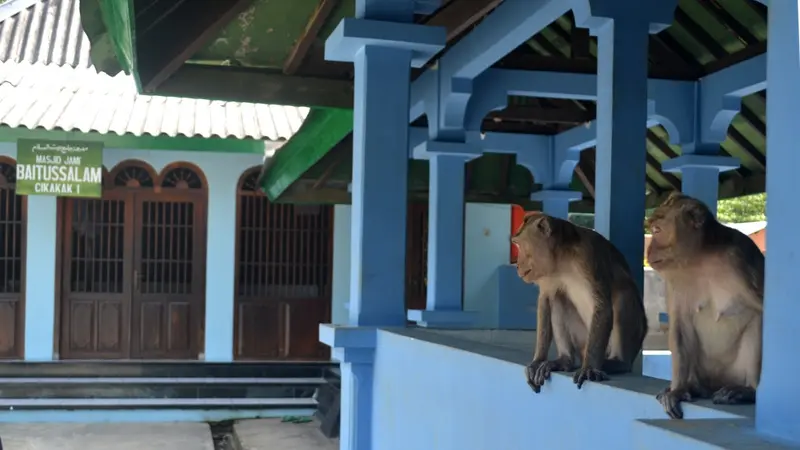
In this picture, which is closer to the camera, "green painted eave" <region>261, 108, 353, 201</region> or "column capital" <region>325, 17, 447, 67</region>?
"column capital" <region>325, 17, 447, 67</region>

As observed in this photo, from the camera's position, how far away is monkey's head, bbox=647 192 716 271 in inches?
75.9

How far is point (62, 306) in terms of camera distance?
33.2 ft

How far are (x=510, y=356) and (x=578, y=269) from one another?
1.73 ft

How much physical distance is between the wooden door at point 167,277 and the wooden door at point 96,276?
0.39ft

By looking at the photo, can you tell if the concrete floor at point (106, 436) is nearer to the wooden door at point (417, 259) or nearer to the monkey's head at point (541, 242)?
the wooden door at point (417, 259)

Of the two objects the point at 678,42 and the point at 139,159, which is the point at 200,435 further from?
the point at 678,42

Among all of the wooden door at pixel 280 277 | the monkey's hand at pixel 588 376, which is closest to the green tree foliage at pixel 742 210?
the wooden door at pixel 280 277

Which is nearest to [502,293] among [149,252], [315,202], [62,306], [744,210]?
[315,202]

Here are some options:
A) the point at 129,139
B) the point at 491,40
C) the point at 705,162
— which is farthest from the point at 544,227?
the point at 129,139

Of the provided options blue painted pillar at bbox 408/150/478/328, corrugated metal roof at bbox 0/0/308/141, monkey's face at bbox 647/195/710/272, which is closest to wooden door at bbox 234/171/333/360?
corrugated metal roof at bbox 0/0/308/141

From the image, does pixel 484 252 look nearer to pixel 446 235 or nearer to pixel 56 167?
pixel 446 235

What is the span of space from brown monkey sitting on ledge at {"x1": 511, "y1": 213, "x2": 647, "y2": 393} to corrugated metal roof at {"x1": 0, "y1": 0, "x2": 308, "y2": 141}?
6.99 m

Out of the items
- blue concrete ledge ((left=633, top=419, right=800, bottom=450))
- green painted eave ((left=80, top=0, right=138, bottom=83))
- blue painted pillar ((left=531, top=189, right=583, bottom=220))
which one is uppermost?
green painted eave ((left=80, top=0, right=138, bottom=83))

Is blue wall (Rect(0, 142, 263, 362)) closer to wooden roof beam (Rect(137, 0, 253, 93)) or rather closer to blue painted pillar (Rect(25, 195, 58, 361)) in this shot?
blue painted pillar (Rect(25, 195, 58, 361))
